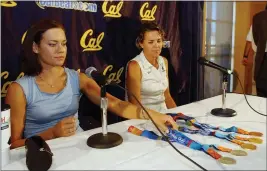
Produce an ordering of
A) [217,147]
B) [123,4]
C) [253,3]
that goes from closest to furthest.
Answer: [217,147], [123,4], [253,3]

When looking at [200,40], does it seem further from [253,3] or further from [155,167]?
[155,167]

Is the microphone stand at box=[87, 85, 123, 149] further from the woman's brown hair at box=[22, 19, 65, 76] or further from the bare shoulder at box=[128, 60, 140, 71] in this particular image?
the bare shoulder at box=[128, 60, 140, 71]

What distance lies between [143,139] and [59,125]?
36cm

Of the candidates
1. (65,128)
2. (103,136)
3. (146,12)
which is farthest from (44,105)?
(146,12)

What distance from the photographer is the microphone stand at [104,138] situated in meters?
1.00

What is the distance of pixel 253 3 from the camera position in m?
3.76

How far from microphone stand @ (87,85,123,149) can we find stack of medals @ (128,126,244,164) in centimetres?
10

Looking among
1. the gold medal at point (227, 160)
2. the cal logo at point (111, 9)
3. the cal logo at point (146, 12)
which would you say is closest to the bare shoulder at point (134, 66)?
the cal logo at point (111, 9)

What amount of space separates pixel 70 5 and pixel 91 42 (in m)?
0.27

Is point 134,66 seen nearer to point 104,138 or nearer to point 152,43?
point 152,43

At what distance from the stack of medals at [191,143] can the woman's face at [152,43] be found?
34.9 inches

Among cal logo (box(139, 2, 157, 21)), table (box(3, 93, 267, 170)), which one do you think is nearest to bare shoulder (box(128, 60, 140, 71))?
cal logo (box(139, 2, 157, 21))

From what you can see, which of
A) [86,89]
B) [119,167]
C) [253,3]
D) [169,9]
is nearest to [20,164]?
[119,167]

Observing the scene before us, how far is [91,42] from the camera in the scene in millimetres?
1881
